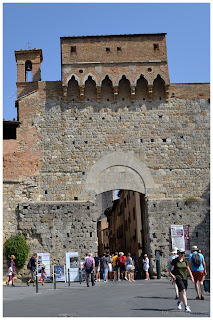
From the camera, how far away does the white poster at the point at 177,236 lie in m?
22.6

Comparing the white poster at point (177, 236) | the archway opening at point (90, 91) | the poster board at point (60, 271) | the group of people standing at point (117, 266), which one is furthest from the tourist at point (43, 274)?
the archway opening at point (90, 91)

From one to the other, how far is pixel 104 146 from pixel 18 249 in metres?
6.57

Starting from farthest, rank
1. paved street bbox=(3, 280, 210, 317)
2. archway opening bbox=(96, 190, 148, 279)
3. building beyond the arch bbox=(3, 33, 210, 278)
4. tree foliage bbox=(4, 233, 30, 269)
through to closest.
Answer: archway opening bbox=(96, 190, 148, 279), building beyond the arch bbox=(3, 33, 210, 278), tree foliage bbox=(4, 233, 30, 269), paved street bbox=(3, 280, 210, 317)

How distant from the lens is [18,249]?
70.8ft

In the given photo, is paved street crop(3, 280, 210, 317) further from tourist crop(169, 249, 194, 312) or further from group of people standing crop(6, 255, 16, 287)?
group of people standing crop(6, 255, 16, 287)

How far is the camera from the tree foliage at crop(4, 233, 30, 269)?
21.5 meters

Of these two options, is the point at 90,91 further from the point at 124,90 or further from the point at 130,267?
the point at 130,267

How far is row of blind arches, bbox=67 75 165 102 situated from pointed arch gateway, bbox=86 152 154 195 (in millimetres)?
3173

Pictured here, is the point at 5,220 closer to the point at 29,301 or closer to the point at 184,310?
the point at 29,301

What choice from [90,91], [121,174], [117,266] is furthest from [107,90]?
[117,266]

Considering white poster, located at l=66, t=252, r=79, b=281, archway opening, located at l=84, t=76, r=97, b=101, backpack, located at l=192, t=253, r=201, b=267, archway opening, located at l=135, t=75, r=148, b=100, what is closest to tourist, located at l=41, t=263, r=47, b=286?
white poster, located at l=66, t=252, r=79, b=281

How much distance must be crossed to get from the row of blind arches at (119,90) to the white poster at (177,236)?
6.84 metres

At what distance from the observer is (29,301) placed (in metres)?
12.9

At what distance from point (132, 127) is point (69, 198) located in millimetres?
4889
